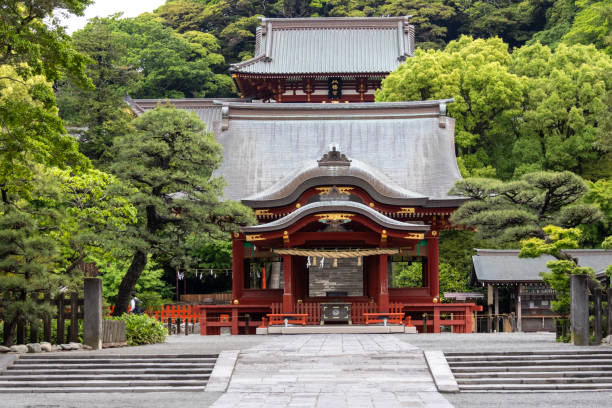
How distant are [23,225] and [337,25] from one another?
3348cm

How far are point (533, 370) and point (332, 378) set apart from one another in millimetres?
3348

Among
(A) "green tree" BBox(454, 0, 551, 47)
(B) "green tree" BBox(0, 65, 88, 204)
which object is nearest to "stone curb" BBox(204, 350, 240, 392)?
(B) "green tree" BBox(0, 65, 88, 204)

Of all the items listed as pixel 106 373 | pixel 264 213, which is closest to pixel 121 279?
pixel 264 213

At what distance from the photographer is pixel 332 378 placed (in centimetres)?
1230

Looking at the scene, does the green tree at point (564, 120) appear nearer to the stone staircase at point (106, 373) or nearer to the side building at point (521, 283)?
the side building at point (521, 283)

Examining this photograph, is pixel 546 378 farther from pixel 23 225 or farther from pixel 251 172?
pixel 251 172

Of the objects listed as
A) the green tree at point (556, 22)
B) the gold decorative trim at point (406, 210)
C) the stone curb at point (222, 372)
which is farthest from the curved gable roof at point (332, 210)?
the green tree at point (556, 22)

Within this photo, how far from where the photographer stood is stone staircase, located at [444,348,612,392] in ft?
39.2

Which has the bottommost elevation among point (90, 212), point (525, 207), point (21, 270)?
point (21, 270)

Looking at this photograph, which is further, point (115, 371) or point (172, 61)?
point (172, 61)

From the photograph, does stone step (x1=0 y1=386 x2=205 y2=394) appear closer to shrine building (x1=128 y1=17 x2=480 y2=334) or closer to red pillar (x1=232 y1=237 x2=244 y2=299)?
shrine building (x1=128 y1=17 x2=480 y2=334)

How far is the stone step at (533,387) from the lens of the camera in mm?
11820

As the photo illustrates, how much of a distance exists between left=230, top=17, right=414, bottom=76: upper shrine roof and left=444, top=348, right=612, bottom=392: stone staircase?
2865 cm

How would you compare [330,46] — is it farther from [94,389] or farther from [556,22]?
[94,389]
